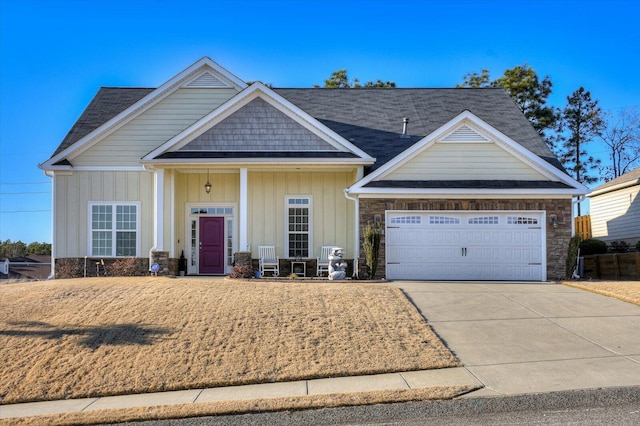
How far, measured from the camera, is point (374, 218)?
17234 mm

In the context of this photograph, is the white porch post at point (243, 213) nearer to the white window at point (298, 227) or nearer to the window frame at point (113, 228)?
the white window at point (298, 227)

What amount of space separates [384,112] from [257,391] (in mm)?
14863

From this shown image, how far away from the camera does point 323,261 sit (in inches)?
707

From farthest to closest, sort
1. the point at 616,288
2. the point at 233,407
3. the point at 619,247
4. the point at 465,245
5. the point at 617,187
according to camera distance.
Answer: the point at 617,187 → the point at 619,247 → the point at 465,245 → the point at 616,288 → the point at 233,407

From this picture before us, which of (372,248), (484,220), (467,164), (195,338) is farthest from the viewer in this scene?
(467,164)

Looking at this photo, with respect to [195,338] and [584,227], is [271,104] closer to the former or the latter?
[195,338]

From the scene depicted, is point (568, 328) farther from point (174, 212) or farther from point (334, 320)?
A: point (174, 212)

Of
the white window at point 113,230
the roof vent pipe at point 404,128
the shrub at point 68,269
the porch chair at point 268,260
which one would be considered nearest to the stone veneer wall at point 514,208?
the porch chair at point 268,260

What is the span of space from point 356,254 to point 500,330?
6.70 metres

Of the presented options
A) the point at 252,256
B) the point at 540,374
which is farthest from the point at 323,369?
the point at 252,256

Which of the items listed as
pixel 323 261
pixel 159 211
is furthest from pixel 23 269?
pixel 323 261

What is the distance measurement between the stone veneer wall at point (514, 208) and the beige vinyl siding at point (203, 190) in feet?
14.5

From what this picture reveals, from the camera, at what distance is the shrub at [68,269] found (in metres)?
18.1

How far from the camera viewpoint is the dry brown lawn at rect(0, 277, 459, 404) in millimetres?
9062
